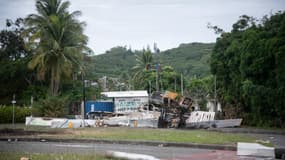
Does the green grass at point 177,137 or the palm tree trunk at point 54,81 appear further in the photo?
the palm tree trunk at point 54,81

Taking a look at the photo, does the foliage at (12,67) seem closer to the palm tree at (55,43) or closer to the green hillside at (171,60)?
the palm tree at (55,43)

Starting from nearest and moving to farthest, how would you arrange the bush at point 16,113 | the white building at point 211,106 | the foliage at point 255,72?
the foliage at point 255,72 < the bush at point 16,113 < the white building at point 211,106

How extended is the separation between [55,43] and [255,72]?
19047 millimetres

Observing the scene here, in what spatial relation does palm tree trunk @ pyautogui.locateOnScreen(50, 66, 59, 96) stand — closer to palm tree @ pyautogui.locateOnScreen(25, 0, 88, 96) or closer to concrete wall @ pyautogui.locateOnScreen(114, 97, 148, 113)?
palm tree @ pyautogui.locateOnScreen(25, 0, 88, 96)

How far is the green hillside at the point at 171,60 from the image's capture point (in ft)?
239

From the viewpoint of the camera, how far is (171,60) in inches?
3391

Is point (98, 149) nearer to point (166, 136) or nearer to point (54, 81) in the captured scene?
point (166, 136)

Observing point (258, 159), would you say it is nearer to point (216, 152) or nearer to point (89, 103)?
point (216, 152)

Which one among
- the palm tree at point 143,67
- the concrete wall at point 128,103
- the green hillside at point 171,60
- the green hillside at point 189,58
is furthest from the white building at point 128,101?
A: the green hillside at point 171,60

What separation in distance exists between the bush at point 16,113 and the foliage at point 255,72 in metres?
16.1

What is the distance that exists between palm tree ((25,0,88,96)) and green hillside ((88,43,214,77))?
30133 mm

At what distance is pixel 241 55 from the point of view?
25.8 m

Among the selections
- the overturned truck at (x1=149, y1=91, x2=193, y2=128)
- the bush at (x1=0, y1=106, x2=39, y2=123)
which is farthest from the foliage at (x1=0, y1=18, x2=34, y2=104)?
the overturned truck at (x1=149, y1=91, x2=193, y2=128)

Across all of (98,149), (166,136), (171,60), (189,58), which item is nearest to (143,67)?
(189,58)
